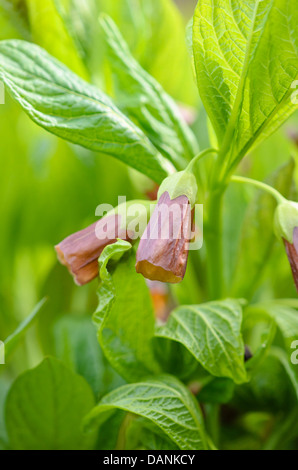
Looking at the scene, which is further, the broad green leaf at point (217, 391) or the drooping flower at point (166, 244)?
the broad green leaf at point (217, 391)

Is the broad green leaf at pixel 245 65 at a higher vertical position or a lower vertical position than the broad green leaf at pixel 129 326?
higher

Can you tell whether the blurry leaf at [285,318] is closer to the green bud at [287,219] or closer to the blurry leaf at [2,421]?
the green bud at [287,219]

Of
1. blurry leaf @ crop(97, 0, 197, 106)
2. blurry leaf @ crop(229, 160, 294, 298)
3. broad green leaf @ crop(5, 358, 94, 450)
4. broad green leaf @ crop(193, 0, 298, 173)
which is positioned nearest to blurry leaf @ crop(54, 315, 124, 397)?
broad green leaf @ crop(5, 358, 94, 450)

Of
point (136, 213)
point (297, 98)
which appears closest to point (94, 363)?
point (136, 213)

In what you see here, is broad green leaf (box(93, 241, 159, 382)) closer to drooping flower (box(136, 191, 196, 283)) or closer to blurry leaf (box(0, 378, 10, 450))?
drooping flower (box(136, 191, 196, 283))

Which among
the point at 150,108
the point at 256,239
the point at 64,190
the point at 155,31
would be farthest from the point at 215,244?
the point at 155,31

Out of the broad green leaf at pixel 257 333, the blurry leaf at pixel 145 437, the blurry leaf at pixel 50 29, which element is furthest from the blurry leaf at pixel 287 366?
the blurry leaf at pixel 50 29

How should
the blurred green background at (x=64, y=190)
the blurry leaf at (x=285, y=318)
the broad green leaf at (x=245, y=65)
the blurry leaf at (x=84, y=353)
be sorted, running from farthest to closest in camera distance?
the blurred green background at (x=64, y=190) → the blurry leaf at (x=84, y=353) → the blurry leaf at (x=285, y=318) → the broad green leaf at (x=245, y=65)
